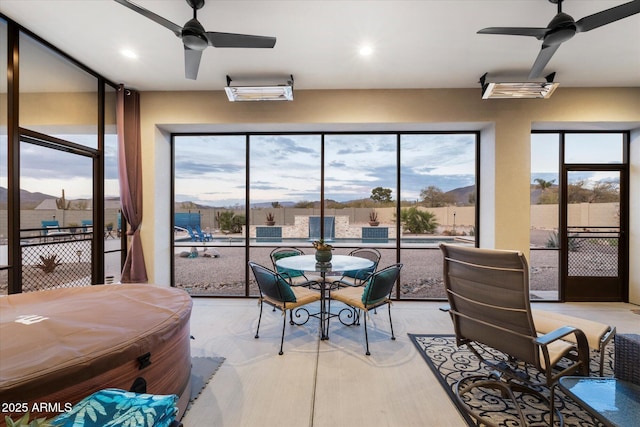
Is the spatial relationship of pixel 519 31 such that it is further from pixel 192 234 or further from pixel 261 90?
pixel 192 234

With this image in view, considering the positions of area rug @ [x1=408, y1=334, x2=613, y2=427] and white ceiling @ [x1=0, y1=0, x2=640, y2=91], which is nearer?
area rug @ [x1=408, y1=334, x2=613, y2=427]

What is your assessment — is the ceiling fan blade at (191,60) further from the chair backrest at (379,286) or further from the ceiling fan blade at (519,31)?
the chair backrest at (379,286)

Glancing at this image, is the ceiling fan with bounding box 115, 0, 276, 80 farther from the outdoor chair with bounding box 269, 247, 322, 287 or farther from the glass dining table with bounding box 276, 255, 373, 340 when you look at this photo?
the outdoor chair with bounding box 269, 247, 322, 287

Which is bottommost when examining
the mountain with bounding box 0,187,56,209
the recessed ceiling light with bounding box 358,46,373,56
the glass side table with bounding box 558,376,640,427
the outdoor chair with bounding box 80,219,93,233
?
the glass side table with bounding box 558,376,640,427

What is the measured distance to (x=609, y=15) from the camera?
203 centimetres

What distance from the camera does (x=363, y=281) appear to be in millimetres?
3662

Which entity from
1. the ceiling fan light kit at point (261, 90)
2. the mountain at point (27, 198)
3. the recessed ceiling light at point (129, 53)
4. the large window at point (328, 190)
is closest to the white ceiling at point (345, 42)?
the recessed ceiling light at point (129, 53)

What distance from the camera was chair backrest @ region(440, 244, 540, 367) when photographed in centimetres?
157

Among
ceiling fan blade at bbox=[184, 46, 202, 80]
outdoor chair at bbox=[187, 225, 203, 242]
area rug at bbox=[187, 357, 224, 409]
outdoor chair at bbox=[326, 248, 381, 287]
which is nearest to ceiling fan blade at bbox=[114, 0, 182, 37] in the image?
ceiling fan blade at bbox=[184, 46, 202, 80]

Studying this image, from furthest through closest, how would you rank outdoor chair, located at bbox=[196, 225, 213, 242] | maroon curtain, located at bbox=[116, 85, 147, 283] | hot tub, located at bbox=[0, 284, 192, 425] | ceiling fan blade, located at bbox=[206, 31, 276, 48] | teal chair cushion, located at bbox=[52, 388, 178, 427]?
outdoor chair, located at bbox=[196, 225, 213, 242] < maroon curtain, located at bbox=[116, 85, 147, 283] < ceiling fan blade, located at bbox=[206, 31, 276, 48] < hot tub, located at bbox=[0, 284, 192, 425] < teal chair cushion, located at bbox=[52, 388, 178, 427]

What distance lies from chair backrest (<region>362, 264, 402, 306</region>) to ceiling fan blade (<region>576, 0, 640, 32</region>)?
246cm

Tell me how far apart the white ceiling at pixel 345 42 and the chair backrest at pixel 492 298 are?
6.92 feet

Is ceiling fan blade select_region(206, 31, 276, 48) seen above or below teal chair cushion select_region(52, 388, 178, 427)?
above

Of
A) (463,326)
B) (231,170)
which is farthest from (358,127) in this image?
(463,326)
